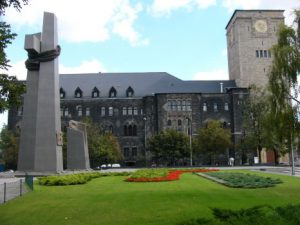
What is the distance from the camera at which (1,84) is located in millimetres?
11578

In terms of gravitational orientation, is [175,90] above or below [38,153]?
above

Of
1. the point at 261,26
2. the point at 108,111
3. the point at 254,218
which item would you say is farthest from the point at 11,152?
the point at 254,218

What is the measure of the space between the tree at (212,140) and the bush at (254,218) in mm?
64593

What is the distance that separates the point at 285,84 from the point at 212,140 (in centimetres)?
5066

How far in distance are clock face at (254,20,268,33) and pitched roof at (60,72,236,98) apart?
43.2 feet

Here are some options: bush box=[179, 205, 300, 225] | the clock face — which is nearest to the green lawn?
bush box=[179, 205, 300, 225]

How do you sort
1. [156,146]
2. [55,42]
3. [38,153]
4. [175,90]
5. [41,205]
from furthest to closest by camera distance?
[175,90]
[156,146]
[55,42]
[38,153]
[41,205]

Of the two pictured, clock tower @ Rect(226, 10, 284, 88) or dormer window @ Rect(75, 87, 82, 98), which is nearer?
clock tower @ Rect(226, 10, 284, 88)

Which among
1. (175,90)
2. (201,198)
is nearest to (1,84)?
(201,198)

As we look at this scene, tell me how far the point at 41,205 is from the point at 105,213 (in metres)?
3.54

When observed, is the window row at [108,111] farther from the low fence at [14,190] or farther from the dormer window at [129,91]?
the low fence at [14,190]

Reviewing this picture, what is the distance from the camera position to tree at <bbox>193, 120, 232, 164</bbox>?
7300cm

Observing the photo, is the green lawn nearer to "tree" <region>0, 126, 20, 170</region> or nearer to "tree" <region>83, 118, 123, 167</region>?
"tree" <region>83, 118, 123, 167</region>

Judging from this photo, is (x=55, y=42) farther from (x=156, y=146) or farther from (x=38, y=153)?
(x=156, y=146)
